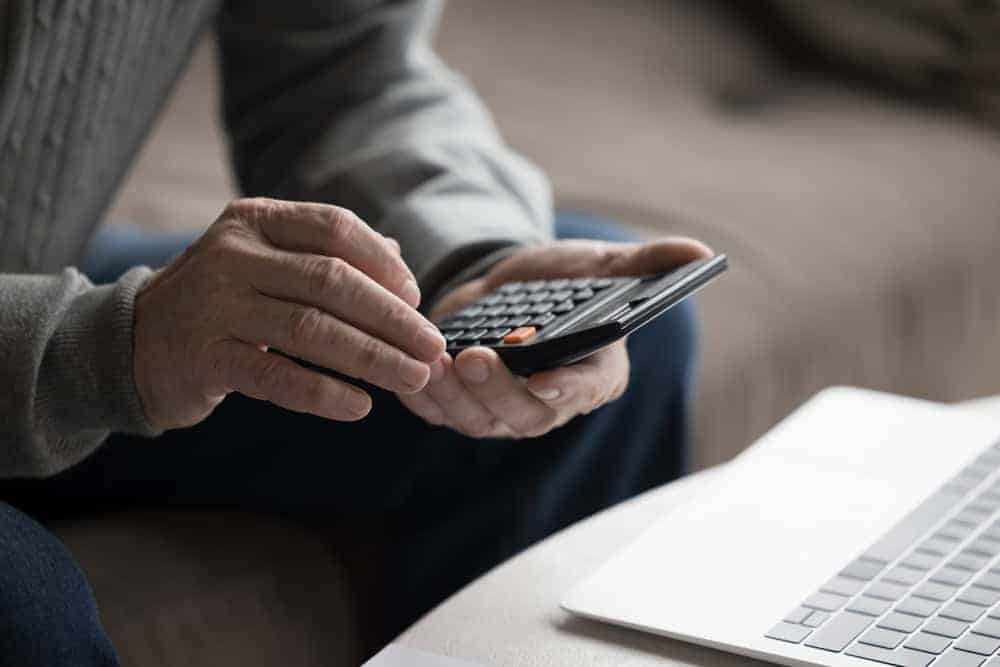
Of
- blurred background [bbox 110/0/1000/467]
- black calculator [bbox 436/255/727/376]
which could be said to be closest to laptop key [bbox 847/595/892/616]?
black calculator [bbox 436/255/727/376]

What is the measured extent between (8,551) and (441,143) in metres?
0.43

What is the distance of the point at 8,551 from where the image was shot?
553mm

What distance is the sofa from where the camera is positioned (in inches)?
32.7

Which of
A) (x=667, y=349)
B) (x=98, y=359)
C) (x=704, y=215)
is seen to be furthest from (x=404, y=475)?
(x=704, y=215)

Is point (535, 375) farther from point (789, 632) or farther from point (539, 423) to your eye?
point (789, 632)

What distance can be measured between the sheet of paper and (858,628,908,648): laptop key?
0.14 m

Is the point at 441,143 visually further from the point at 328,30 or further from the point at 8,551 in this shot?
the point at 8,551

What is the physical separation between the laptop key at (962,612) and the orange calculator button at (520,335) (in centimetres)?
20

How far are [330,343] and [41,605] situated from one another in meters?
0.14

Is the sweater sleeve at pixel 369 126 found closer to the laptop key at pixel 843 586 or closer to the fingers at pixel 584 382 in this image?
the fingers at pixel 584 382

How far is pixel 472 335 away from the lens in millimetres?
672

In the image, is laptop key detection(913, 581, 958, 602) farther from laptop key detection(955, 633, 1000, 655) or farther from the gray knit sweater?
the gray knit sweater

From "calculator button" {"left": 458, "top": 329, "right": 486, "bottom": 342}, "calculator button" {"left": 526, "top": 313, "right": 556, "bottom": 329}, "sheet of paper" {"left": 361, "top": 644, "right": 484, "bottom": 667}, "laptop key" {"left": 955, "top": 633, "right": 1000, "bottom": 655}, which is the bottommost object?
"sheet of paper" {"left": 361, "top": 644, "right": 484, "bottom": 667}

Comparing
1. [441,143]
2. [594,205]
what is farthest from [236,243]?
[594,205]
